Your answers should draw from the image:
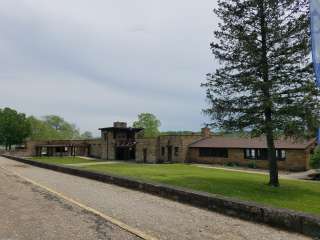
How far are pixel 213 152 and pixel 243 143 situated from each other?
4.24 metres

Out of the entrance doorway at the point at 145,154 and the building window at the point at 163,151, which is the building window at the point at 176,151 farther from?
the entrance doorway at the point at 145,154

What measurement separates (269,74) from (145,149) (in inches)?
1364

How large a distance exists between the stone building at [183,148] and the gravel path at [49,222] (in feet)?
46.2

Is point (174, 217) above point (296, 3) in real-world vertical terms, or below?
below

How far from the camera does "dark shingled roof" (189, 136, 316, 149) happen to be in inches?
1358

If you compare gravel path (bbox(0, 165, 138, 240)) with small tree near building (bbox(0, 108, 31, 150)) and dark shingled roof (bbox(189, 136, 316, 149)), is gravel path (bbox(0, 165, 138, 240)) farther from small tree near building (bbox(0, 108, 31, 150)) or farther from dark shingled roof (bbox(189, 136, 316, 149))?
small tree near building (bbox(0, 108, 31, 150))

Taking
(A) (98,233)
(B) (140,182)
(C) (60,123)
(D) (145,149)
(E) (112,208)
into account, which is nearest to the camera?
(A) (98,233)

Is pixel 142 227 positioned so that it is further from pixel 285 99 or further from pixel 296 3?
pixel 296 3

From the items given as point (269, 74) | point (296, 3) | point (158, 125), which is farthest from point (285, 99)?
point (158, 125)

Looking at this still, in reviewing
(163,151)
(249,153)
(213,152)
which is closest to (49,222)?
(249,153)

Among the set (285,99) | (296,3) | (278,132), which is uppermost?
(296,3)

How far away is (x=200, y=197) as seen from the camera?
1131 cm

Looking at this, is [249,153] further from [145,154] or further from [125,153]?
[125,153]

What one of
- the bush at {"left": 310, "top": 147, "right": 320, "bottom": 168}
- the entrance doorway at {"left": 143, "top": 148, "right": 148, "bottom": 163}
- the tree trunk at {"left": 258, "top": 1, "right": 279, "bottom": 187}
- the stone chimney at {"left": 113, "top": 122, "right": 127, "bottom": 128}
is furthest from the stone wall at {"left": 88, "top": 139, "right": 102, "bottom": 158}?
the tree trunk at {"left": 258, "top": 1, "right": 279, "bottom": 187}
